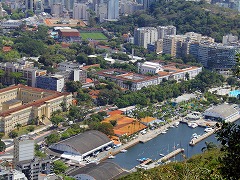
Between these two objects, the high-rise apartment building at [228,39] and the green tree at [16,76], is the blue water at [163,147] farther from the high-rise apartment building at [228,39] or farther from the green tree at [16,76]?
the high-rise apartment building at [228,39]

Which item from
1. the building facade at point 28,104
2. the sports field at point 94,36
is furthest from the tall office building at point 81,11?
the building facade at point 28,104

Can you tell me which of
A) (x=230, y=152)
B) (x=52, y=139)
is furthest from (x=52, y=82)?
(x=230, y=152)

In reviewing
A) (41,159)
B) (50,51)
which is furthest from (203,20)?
(41,159)

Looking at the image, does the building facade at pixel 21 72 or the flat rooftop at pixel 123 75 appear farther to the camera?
the flat rooftop at pixel 123 75

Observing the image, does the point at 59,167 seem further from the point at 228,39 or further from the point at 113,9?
the point at 113,9

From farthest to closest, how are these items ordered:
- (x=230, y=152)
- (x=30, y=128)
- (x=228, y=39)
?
(x=228, y=39) → (x=30, y=128) → (x=230, y=152)

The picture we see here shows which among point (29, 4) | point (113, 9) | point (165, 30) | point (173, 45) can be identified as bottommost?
point (173, 45)

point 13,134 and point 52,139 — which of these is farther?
point 13,134
